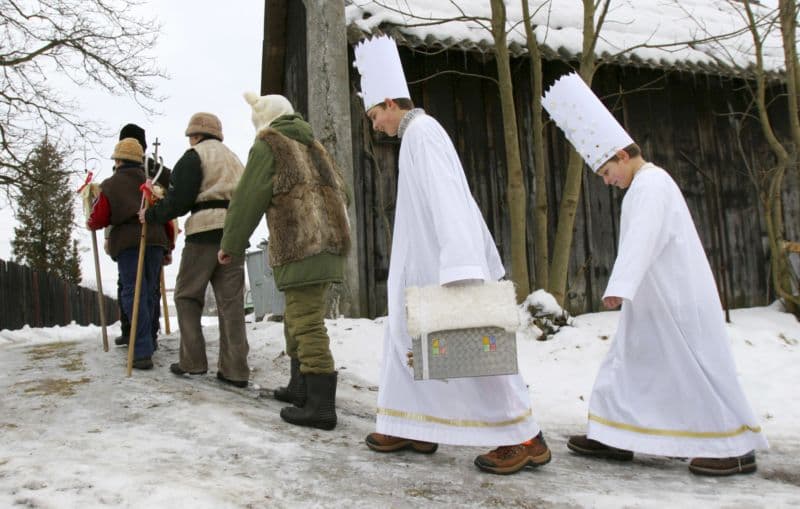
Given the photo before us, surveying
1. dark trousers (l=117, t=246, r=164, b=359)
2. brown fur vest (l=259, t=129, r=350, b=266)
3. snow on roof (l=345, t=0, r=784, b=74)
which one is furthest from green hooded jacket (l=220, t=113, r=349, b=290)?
snow on roof (l=345, t=0, r=784, b=74)

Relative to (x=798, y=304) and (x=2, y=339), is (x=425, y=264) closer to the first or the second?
(x=798, y=304)

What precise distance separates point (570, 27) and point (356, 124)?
3103 mm

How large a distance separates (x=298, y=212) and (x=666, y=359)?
2.02 metres

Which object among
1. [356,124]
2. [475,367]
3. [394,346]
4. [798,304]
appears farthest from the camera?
[798,304]

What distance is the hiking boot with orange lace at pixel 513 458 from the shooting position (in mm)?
2770

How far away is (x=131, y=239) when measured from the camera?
5.05 meters

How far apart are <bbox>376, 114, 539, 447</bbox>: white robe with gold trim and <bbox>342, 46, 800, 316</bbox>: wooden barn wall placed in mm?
4074

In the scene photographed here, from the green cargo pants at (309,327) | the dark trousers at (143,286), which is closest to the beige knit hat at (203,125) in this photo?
the dark trousers at (143,286)

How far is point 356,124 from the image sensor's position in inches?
290

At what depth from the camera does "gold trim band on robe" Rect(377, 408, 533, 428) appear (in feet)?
9.23

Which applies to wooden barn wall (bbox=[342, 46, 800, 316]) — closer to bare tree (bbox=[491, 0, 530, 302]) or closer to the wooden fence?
bare tree (bbox=[491, 0, 530, 302])

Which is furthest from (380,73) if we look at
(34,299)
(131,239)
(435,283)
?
(34,299)

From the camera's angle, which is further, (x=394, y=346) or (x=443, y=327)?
(x=394, y=346)

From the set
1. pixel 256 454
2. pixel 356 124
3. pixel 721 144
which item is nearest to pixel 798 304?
pixel 721 144
